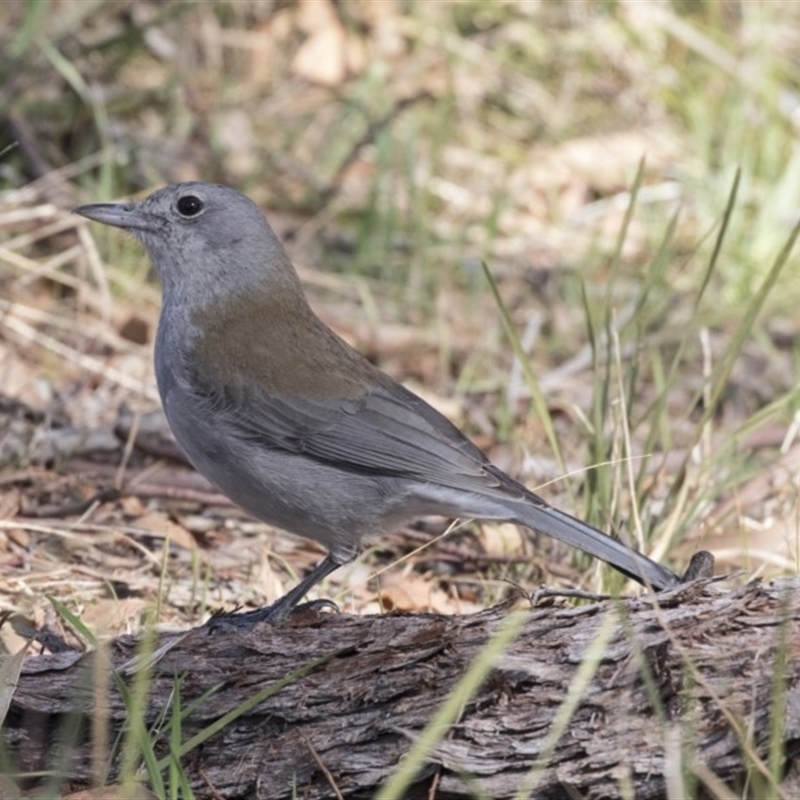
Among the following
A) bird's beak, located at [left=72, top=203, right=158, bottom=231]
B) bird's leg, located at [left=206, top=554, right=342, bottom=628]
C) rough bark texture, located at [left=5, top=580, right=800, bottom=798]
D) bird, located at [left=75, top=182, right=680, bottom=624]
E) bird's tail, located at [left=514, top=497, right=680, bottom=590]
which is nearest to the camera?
rough bark texture, located at [left=5, top=580, right=800, bottom=798]

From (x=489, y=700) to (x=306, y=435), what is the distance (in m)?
1.59

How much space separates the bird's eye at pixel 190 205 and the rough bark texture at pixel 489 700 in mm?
2135

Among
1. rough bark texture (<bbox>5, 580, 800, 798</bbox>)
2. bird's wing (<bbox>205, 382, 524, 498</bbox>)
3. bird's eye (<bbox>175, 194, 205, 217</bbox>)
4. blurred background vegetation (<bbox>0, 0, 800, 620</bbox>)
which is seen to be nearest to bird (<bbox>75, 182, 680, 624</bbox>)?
bird's wing (<bbox>205, 382, 524, 498</bbox>)

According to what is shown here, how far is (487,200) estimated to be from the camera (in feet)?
30.3

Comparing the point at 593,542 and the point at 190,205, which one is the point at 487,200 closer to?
the point at 190,205

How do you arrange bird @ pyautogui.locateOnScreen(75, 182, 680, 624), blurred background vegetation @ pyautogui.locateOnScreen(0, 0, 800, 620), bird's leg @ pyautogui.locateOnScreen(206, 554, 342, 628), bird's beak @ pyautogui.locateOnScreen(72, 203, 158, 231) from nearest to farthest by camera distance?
1. bird's leg @ pyautogui.locateOnScreen(206, 554, 342, 628)
2. bird @ pyautogui.locateOnScreen(75, 182, 680, 624)
3. bird's beak @ pyautogui.locateOnScreen(72, 203, 158, 231)
4. blurred background vegetation @ pyautogui.locateOnScreen(0, 0, 800, 620)

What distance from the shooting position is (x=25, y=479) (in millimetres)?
5422

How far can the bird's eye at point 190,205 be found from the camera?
527cm

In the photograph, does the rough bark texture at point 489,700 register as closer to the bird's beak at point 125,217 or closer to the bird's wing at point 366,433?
the bird's wing at point 366,433

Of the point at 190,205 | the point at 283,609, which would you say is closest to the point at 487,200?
the point at 190,205

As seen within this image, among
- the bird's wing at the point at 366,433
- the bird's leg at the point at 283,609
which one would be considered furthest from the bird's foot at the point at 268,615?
the bird's wing at the point at 366,433

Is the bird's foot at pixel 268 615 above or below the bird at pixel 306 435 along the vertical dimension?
below

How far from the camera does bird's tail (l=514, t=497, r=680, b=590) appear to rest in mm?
3871

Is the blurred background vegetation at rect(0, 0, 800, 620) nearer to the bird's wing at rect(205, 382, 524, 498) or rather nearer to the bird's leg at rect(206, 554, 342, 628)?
the bird's wing at rect(205, 382, 524, 498)
